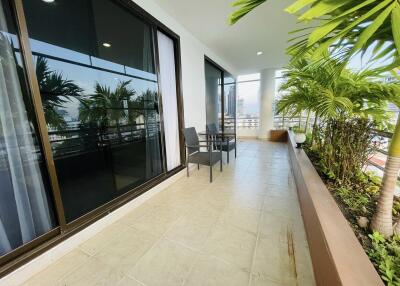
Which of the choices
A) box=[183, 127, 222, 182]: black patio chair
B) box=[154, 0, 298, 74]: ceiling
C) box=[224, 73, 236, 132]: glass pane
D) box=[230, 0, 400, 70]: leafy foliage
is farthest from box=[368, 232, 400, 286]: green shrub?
box=[224, 73, 236, 132]: glass pane

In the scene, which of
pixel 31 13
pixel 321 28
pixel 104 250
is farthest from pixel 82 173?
pixel 321 28

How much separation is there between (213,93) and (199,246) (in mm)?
4059

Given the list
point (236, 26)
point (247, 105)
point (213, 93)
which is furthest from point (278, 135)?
point (236, 26)

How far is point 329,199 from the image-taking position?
4.04ft

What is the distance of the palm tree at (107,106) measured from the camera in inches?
69.2

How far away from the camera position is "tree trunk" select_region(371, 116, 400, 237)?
2.97ft

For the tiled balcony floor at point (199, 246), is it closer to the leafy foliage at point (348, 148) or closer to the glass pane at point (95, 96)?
the glass pane at point (95, 96)

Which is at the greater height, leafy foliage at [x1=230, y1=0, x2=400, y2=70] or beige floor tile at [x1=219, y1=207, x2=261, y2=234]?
leafy foliage at [x1=230, y1=0, x2=400, y2=70]

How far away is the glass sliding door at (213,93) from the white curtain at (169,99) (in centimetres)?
156

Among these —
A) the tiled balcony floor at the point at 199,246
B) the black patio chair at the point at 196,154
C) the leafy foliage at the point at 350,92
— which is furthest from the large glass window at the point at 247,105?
the leafy foliage at the point at 350,92

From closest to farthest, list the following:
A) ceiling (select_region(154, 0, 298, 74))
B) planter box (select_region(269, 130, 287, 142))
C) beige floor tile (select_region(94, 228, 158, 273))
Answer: beige floor tile (select_region(94, 228, 158, 273)), ceiling (select_region(154, 0, 298, 74)), planter box (select_region(269, 130, 287, 142))

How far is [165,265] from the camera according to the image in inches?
50.5

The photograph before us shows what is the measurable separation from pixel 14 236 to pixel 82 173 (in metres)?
0.79

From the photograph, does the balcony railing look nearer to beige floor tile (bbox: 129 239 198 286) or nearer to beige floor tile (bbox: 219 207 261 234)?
beige floor tile (bbox: 219 207 261 234)
